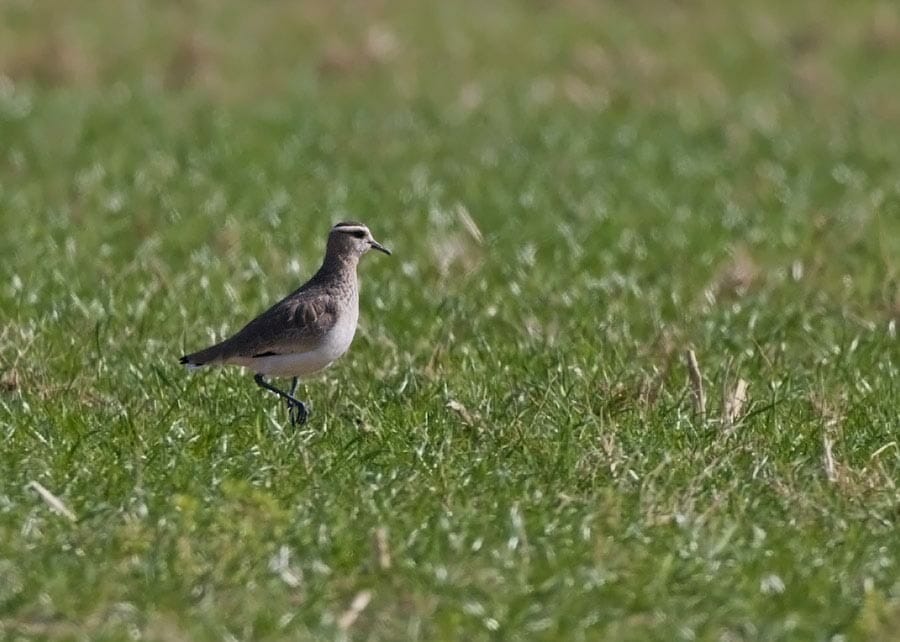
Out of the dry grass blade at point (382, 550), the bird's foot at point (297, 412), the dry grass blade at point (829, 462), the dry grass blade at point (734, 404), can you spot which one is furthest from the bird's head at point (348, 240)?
the dry grass blade at point (382, 550)

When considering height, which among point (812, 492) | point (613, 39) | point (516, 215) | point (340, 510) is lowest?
point (613, 39)

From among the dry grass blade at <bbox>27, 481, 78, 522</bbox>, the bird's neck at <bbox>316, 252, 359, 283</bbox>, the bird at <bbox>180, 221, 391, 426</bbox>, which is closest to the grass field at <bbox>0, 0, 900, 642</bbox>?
the dry grass blade at <bbox>27, 481, 78, 522</bbox>

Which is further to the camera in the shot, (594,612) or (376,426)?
(376,426)

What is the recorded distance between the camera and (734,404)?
8.14 m

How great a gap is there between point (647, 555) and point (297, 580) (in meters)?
1.13

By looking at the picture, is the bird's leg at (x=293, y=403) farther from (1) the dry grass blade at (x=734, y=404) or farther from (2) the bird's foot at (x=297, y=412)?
(1) the dry grass blade at (x=734, y=404)

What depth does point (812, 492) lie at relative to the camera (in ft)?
23.6

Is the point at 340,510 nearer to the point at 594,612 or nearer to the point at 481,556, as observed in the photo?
the point at 481,556

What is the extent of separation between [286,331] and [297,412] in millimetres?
330

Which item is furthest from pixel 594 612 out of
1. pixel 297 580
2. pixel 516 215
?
pixel 516 215

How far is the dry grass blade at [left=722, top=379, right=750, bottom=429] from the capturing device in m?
7.92

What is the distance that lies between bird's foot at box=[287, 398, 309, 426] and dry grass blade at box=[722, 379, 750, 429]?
64.7 inches

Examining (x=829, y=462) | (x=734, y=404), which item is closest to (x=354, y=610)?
(x=829, y=462)

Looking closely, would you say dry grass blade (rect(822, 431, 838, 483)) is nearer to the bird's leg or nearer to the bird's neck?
the bird's leg
